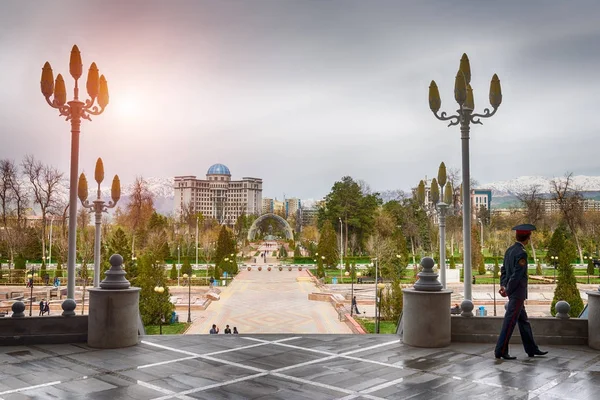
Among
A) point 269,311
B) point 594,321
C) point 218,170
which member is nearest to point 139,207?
point 269,311

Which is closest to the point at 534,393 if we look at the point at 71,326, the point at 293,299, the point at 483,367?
the point at 483,367

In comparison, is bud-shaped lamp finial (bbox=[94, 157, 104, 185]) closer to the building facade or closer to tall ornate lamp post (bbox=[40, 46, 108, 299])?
tall ornate lamp post (bbox=[40, 46, 108, 299])

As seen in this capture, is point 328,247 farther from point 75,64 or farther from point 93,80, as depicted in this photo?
point 75,64

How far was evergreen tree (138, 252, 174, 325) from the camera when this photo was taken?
28.1 meters

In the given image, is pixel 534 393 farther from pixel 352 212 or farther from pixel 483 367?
pixel 352 212

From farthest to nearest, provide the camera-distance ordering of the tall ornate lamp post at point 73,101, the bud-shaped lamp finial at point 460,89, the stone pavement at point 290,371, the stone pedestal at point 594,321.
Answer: the bud-shaped lamp finial at point 460,89 → the tall ornate lamp post at point 73,101 → the stone pedestal at point 594,321 → the stone pavement at point 290,371

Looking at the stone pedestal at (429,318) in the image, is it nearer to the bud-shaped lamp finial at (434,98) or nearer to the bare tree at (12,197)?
the bud-shaped lamp finial at (434,98)

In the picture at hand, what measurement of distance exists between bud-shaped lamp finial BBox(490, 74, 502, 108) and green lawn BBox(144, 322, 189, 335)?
20.2 metres

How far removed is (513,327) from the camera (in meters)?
6.98

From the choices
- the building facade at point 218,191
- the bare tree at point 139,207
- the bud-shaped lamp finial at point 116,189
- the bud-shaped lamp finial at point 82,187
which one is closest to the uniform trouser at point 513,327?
the bud-shaped lamp finial at point 82,187

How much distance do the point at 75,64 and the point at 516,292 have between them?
28.4 feet

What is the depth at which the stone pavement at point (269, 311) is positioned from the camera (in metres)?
27.6

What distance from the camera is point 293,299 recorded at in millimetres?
38344

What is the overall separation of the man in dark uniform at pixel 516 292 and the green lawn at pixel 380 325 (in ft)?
64.5
